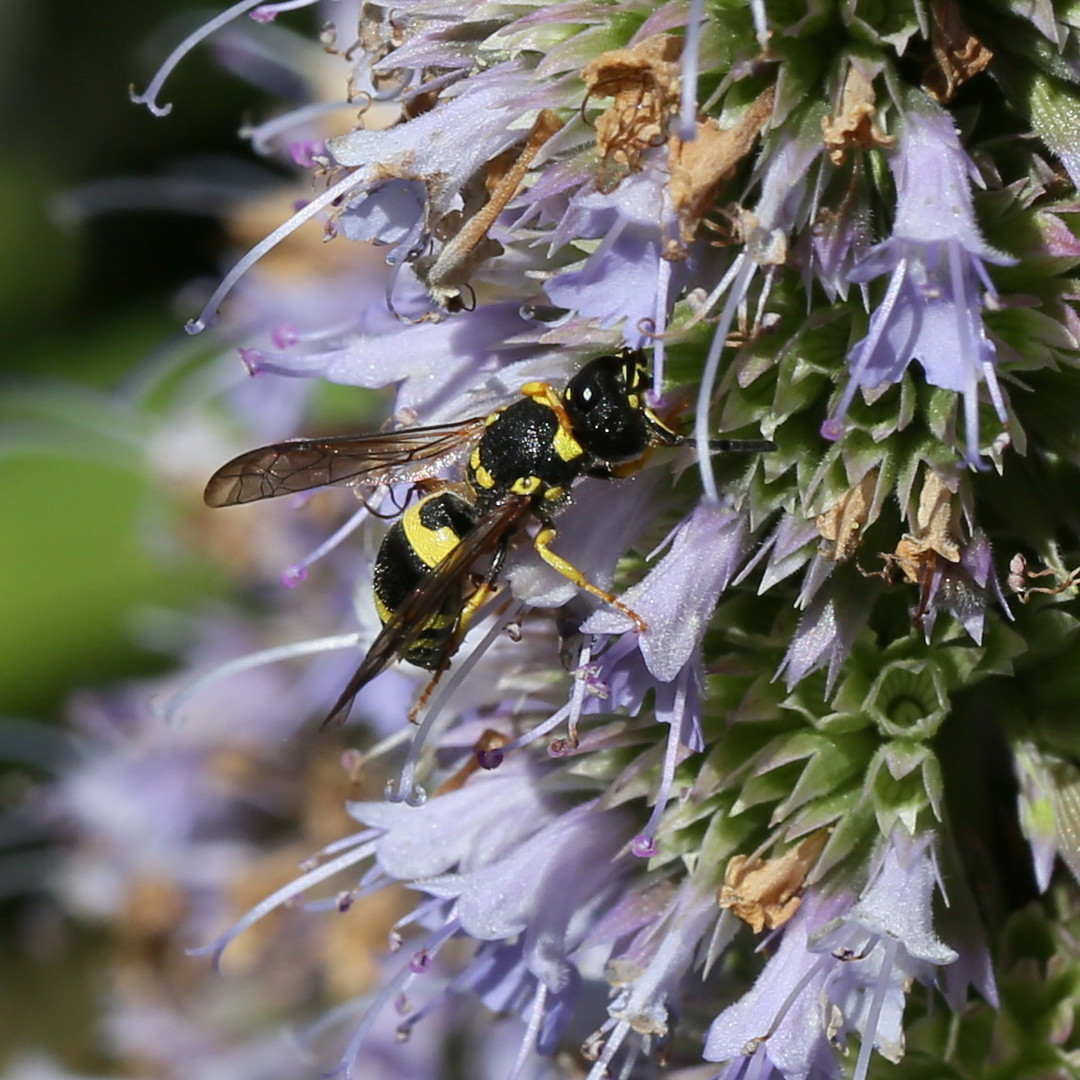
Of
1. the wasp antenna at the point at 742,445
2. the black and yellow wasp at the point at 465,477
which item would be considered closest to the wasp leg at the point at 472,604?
the black and yellow wasp at the point at 465,477

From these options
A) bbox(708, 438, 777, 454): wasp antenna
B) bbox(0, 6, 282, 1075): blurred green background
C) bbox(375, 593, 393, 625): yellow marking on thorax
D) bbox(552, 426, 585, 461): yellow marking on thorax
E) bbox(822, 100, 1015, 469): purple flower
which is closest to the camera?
bbox(822, 100, 1015, 469): purple flower

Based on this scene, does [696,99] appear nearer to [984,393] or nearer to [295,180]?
[984,393]

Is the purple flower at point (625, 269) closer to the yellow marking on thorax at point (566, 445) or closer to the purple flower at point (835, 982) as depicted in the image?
the yellow marking on thorax at point (566, 445)

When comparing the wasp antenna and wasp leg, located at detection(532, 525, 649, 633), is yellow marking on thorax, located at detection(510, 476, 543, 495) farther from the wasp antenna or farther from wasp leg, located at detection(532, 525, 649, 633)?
the wasp antenna

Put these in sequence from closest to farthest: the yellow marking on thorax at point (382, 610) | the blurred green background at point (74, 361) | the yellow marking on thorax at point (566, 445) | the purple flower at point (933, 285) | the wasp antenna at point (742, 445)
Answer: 1. the purple flower at point (933, 285)
2. the wasp antenna at point (742, 445)
3. the yellow marking on thorax at point (566, 445)
4. the yellow marking on thorax at point (382, 610)
5. the blurred green background at point (74, 361)

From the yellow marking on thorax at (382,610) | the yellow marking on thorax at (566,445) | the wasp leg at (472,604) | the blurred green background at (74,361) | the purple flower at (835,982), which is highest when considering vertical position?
the yellow marking on thorax at (566,445)

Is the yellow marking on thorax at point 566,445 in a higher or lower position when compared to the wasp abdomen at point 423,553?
higher

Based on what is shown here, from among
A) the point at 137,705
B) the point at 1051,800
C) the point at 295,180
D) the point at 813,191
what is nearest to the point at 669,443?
the point at 813,191

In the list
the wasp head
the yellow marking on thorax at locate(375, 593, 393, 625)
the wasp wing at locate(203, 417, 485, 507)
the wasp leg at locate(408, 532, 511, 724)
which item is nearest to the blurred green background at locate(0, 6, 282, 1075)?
the wasp wing at locate(203, 417, 485, 507)

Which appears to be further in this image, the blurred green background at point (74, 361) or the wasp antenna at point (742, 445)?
the blurred green background at point (74, 361)
